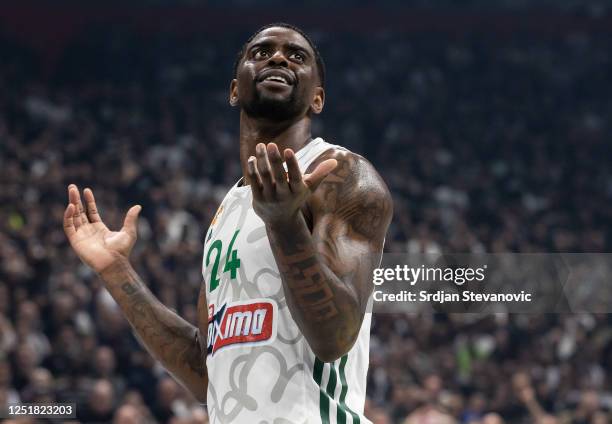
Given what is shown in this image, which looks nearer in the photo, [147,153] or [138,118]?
[147,153]

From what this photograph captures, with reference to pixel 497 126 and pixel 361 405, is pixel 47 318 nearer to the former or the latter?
pixel 361 405

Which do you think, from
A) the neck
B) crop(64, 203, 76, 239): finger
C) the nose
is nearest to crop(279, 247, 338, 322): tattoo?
the neck

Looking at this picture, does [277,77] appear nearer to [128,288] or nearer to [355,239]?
[355,239]

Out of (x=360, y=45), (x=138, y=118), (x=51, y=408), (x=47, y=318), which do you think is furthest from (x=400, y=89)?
(x=51, y=408)

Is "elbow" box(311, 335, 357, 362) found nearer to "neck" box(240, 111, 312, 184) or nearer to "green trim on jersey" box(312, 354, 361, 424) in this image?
"green trim on jersey" box(312, 354, 361, 424)

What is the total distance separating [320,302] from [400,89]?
1497 centimetres

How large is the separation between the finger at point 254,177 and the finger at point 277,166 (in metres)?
0.04

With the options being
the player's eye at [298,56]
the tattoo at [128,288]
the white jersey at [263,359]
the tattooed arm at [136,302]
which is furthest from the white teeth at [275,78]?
the tattoo at [128,288]

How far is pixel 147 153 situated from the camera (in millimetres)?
13719

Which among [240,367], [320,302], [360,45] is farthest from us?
[360,45]

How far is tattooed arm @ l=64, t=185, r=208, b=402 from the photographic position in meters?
3.21

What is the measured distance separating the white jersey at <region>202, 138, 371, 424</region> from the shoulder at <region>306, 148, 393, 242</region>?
0.65 ft

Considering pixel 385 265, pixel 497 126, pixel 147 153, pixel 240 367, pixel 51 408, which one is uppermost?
pixel 497 126

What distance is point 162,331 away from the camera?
3.24 meters
